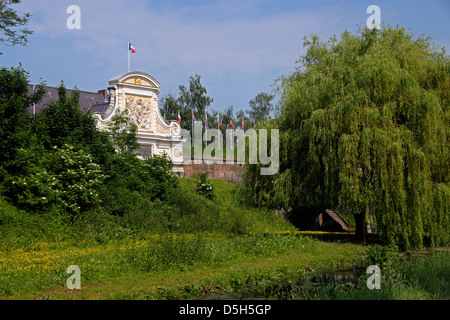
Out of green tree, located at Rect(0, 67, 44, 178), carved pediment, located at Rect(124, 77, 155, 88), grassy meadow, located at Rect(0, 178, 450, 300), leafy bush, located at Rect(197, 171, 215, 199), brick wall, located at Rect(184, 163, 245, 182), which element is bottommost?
grassy meadow, located at Rect(0, 178, 450, 300)

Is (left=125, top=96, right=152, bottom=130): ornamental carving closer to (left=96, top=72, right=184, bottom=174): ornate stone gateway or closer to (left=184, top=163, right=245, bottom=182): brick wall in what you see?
(left=96, top=72, right=184, bottom=174): ornate stone gateway

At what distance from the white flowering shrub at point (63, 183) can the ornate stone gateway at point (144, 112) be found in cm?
1064

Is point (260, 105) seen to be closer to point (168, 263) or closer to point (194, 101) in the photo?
point (194, 101)

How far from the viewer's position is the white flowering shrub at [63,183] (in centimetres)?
1934

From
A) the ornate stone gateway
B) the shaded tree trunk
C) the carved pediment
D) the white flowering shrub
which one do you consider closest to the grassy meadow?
the white flowering shrub

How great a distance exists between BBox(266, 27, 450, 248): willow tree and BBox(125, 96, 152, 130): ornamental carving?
17115 millimetres

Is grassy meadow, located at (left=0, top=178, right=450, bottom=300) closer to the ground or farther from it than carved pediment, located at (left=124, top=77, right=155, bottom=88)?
closer to the ground

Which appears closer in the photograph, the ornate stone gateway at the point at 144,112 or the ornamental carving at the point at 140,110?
the ornate stone gateway at the point at 144,112

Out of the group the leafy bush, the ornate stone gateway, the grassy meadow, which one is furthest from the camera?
the ornate stone gateway

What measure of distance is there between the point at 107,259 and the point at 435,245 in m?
13.0

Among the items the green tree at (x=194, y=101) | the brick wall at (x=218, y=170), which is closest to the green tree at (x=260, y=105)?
the green tree at (x=194, y=101)

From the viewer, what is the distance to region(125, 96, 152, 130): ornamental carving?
114 ft

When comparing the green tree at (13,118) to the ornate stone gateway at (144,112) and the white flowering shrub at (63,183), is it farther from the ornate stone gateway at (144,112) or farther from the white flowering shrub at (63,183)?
the ornate stone gateway at (144,112)
